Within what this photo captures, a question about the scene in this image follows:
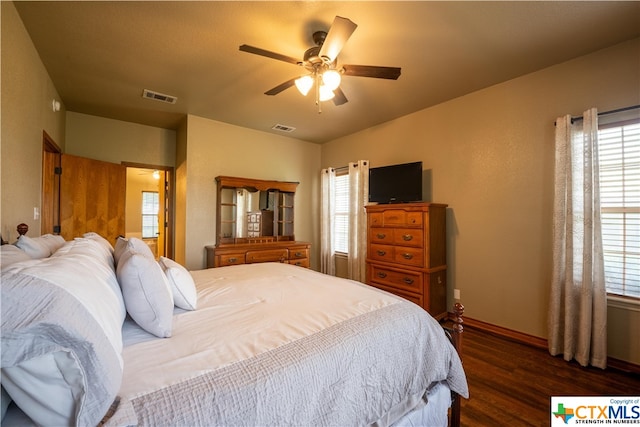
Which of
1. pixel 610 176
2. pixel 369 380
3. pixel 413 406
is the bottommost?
pixel 413 406

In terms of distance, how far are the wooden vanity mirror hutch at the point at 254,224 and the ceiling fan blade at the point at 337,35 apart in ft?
8.40

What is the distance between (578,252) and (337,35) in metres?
2.70

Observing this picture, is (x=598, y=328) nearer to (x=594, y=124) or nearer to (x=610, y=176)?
(x=610, y=176)

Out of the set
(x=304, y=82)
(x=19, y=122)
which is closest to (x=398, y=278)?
(x=304, y=82)

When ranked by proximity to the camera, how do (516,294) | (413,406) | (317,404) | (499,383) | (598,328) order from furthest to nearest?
(516,294) < (598,328) < (499,383) < (413,406) < (317,404)

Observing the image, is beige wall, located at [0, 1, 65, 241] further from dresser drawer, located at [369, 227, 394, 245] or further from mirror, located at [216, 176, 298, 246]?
dresser drawer, located at [369, 227, 394, 245]

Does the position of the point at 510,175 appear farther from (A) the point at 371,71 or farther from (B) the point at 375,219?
(A) the point at 371,71

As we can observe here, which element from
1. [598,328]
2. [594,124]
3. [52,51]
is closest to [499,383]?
[598,328]

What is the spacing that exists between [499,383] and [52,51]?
458 centimetres

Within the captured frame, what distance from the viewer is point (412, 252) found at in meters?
3.23

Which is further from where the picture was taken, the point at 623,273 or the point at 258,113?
the point at 258,113

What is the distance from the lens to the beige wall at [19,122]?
172 cm

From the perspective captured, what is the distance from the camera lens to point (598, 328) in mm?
2230

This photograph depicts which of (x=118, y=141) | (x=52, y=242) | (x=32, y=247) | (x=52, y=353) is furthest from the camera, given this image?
(x=118, y=141)
